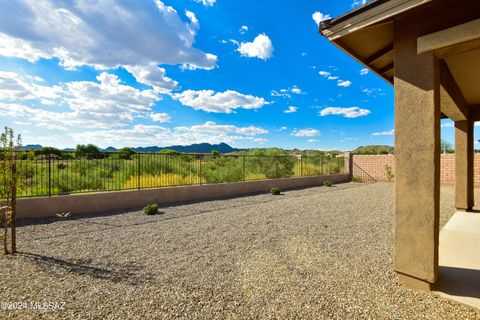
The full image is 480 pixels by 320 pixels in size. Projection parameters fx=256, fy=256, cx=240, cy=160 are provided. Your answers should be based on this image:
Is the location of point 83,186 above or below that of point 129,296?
above

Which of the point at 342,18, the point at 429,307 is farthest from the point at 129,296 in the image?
the point at 342,18

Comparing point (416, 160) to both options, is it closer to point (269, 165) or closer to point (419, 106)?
point (419, 106)

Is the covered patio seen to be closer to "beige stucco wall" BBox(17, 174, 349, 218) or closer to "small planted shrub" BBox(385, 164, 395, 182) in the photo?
"beige stucco wall" BBox(17, 174, 349, 218)

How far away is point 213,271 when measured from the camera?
3758 mm

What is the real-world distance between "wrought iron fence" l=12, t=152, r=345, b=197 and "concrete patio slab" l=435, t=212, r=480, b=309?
7269 millimetres

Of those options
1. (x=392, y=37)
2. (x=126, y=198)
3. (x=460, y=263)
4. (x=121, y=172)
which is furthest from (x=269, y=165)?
(x=392, y=37)

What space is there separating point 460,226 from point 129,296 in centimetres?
727

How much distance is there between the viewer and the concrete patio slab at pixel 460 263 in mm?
3045

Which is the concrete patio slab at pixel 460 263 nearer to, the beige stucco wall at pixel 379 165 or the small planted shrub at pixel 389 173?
the beige stucco wall at pixel 379 165

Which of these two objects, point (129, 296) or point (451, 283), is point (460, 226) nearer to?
point (451, 283)

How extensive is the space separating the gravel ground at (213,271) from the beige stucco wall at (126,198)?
2.12 ft

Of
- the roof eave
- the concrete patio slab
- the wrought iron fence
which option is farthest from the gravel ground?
the roof eave

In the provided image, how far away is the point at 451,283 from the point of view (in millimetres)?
3281

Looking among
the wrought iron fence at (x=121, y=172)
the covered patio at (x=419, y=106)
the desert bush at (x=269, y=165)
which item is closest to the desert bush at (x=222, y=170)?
the wrought iron fence at (x=121, y=172)
